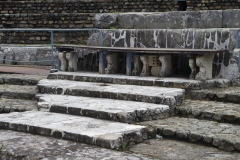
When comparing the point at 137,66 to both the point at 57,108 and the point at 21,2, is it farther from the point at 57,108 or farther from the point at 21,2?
the point at 21,2

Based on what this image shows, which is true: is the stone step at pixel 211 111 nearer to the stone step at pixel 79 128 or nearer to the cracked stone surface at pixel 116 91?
the cracked stone surface at pixel 116 91

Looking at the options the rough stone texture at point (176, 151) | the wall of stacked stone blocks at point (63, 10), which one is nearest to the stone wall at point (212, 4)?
the wall of stacked stone blocks at point (63, 10)

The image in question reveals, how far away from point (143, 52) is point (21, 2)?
1152 centimetres

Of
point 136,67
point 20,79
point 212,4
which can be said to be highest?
point 212,4

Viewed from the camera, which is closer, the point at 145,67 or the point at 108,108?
the point at 108,108

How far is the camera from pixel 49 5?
18.1 metres

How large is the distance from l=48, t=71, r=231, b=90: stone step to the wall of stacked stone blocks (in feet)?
22.1

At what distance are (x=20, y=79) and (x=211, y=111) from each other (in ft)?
16.1

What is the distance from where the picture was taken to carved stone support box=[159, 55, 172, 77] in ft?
25.2

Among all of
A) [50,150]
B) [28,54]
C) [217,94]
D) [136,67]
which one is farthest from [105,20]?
[50,150]

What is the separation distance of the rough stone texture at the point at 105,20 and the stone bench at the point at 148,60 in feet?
3.18

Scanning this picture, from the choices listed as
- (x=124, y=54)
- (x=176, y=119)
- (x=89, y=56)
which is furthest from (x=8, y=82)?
(x=176, y=119)

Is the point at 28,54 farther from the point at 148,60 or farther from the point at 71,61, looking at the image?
the point at 148,60

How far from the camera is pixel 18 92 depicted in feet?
27.6
